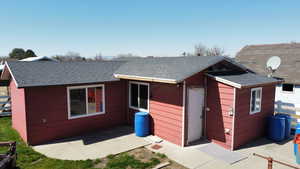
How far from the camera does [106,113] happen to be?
28.4 ft

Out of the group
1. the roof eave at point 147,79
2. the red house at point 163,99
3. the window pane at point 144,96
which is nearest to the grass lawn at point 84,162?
the red house at point 163,99

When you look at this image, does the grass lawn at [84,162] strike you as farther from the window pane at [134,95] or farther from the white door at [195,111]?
the window pane at [134,95]

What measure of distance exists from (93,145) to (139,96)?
292 cm

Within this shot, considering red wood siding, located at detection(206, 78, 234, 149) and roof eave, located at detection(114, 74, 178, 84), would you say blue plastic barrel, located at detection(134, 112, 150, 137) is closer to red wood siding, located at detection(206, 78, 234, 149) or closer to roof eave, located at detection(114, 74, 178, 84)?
roof eave, located at detection(114, 74, 178, 84)

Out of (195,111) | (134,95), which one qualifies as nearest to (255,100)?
(195,111)

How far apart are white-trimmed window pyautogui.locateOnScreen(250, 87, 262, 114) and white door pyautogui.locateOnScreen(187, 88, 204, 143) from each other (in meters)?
2.00

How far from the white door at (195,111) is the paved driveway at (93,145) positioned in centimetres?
177

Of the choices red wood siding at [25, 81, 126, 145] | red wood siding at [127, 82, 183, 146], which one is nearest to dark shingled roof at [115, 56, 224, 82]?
red wood siding at [127, 82, 183, 146]

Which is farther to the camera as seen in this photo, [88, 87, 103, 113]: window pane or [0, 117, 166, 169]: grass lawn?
[88, 87, 103, 113]: window pane

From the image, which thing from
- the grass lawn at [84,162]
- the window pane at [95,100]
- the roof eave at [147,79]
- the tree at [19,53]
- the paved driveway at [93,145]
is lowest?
the paved driveway at [93,145]

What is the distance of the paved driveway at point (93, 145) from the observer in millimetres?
6027

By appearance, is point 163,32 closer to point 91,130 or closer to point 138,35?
point 138,35

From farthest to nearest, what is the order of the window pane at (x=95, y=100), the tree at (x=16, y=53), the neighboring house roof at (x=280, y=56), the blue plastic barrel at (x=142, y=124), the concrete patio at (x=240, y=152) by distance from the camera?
the tree at (x=16, y=53)
the neighboring house roof at (x=280, y=56)
the window pane at (x=95, y=100)
the blue plastic barrel at (x=142, y=124)
the concrete patio at (x=240, y=152)

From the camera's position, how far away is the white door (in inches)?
265
